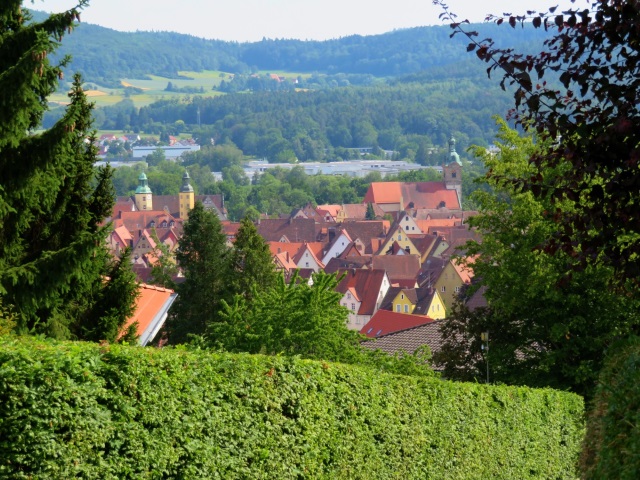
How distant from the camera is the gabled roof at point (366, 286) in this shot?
102006mm

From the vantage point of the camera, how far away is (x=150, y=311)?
21219 millimetres

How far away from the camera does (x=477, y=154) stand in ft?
91.7

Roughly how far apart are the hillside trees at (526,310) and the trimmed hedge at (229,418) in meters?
9.00

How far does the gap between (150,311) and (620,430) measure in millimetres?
15719

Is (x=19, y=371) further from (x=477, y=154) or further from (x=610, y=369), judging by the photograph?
(x=477, y=154)

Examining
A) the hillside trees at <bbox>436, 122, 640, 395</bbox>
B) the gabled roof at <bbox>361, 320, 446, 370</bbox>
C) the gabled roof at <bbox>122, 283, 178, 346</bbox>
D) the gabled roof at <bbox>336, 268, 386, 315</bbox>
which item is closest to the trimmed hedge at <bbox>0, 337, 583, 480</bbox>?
the gabled roof at <bbox>122, 283, 178, 346</bbox>

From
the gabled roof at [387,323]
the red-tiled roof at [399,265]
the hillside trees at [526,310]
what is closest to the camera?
the hillside trees at [526,310]

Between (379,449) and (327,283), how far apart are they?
8249 millimetres

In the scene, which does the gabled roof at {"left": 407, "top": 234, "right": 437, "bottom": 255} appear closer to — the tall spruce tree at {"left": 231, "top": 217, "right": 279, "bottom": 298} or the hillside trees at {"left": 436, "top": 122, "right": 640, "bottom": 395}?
the tall spruce tree at {"left": 231, "top": 217, "right": 279, "bottom": 298}

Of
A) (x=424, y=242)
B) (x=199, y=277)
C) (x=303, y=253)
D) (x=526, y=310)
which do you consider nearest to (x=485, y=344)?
(x=526, y=310)

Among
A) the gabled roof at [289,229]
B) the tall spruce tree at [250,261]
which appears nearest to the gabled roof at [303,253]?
the gabled roof at [289,229]

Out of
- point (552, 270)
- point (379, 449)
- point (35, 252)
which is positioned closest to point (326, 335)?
point (35, 252)

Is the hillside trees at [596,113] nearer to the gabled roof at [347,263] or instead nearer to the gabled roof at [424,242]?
the gabled roof at [347,263]

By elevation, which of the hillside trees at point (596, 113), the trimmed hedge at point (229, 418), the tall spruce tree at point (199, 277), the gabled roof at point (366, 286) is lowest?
the gabled roof at point (366, 286)
